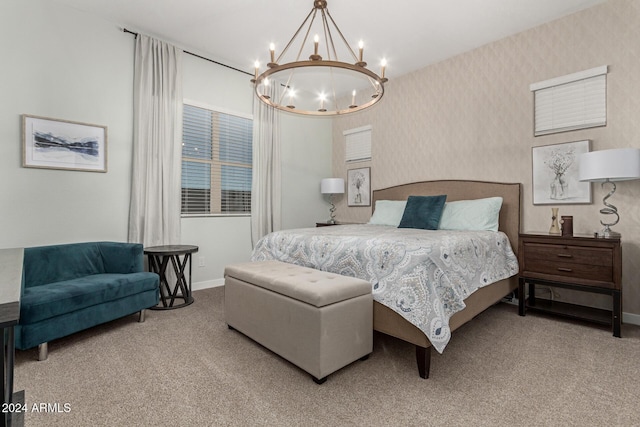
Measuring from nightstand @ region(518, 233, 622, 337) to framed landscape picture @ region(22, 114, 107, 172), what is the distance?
430 cm

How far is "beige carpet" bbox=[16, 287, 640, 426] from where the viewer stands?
155 centimetres

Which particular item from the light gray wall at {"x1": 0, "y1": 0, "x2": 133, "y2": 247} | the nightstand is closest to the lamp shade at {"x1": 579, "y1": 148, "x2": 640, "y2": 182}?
the nightstand

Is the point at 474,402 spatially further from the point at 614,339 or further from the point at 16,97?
the point at 16,97

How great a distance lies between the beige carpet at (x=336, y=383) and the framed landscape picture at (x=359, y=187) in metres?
2.81

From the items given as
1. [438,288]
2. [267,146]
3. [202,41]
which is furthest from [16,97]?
[438,288]

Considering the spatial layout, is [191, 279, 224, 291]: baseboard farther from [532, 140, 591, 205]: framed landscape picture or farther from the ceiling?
[532, 140, 591, 205]: framed landscape picture

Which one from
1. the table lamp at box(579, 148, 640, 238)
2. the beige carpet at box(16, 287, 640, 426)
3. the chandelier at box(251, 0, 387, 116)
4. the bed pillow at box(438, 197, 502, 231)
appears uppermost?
the chandelier at box(251, 0, 387, 116)

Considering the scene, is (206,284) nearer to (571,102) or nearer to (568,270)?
(568,270)

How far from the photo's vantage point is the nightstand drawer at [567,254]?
2.59 metres

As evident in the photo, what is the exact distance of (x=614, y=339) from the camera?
96.8 inches

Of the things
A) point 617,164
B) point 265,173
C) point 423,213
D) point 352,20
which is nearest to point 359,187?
point 265,173

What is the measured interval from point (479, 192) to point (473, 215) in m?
0.48

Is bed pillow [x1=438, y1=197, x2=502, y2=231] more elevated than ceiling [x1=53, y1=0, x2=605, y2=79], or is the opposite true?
ceiling [x1=53, y1=0, x2=605, y2=79]

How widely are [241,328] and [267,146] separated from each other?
287cm
